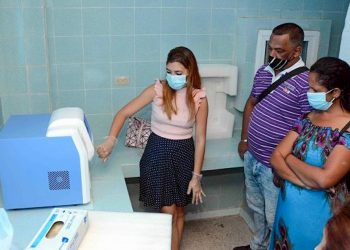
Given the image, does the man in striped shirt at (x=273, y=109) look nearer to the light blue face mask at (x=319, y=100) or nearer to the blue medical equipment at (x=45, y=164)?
the light blue face mask at (x=319, y=100)

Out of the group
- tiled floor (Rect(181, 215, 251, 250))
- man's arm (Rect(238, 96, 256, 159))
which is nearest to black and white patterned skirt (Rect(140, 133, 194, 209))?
man's arm (Rect(238, 96, 256, 159))

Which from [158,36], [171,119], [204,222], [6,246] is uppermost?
[158,36]

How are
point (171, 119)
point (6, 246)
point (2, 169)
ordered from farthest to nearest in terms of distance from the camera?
1. point (171, 119)
2. point (2, 169)
3. point (6, 246)

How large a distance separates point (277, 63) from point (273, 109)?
0.25 meters

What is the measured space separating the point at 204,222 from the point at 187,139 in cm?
110

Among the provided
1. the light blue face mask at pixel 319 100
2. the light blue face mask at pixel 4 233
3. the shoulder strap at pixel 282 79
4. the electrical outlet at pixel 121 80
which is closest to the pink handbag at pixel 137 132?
the electrical outlet at pixel 121 80

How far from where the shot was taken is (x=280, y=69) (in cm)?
197

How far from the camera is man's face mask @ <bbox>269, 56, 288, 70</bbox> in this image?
1.94m

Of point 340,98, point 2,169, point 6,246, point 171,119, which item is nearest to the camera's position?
point 6,246

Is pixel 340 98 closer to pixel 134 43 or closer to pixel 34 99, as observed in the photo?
pixel 134 43

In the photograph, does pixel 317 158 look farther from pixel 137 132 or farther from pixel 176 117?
pixel 137 132

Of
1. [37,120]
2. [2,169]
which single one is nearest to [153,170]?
[37,120]

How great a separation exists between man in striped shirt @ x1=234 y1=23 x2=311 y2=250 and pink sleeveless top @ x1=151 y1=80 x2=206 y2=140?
0.36 metres

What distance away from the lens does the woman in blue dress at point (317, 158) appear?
1511 millimetres
